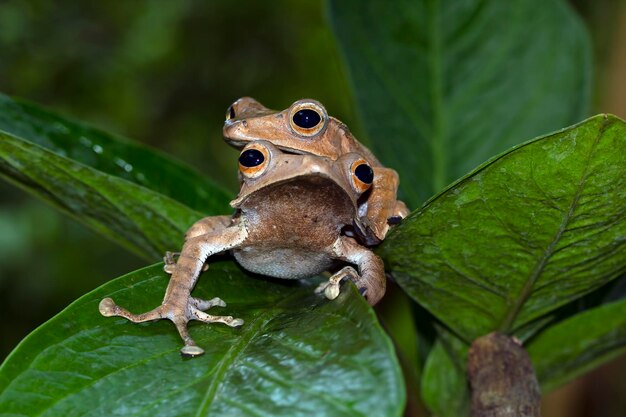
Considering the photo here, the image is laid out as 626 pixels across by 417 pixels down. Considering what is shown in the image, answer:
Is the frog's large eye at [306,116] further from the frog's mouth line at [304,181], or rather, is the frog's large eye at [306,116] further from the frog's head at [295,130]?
the frog's mouth line at [304,181]

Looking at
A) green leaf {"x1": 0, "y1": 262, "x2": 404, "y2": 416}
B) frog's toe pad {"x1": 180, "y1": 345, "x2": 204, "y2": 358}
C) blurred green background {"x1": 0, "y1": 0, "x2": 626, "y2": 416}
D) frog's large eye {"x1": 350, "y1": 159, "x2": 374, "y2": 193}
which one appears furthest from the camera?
blurred green background {"x1": 0, "y1": 0, "x2": 626, "y2": 416}

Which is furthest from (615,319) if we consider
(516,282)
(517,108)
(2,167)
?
(2,167)

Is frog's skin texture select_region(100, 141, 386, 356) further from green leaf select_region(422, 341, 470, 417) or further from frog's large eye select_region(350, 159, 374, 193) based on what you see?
green leaf select_region(422, 341, 470, 417)

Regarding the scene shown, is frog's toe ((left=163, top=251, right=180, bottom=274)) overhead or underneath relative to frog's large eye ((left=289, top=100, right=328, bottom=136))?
underneath

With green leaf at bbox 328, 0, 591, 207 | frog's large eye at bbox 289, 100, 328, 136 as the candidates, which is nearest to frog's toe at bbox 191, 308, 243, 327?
frog's large eye at bbox 289, 100, 328, 136

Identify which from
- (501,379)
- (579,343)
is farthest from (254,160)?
(579,343)

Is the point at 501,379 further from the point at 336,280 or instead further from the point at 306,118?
the point at 306,118
